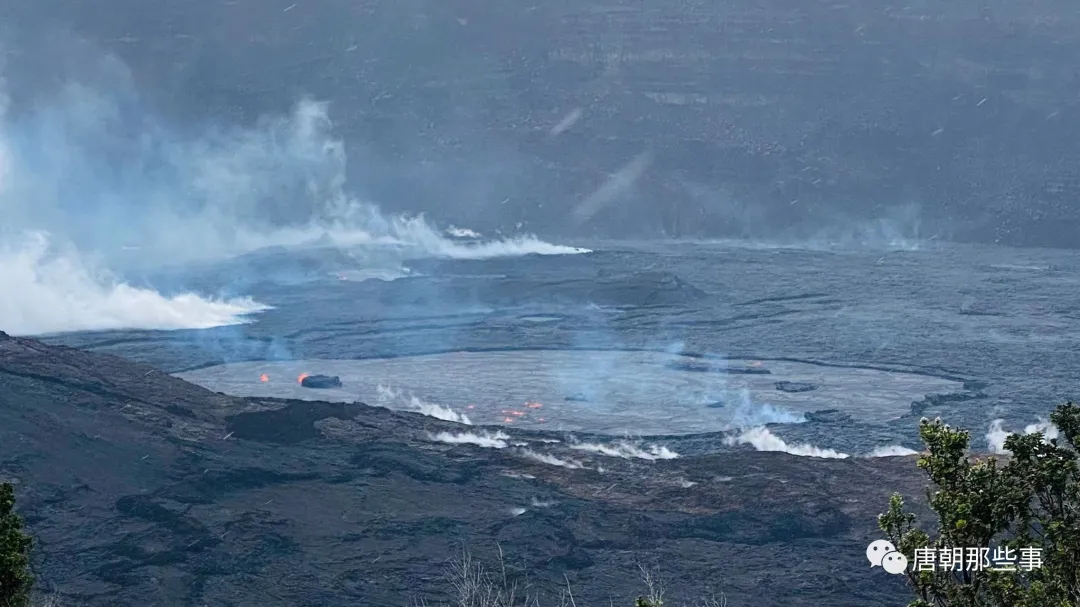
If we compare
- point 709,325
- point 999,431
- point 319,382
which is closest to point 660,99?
point 709,325

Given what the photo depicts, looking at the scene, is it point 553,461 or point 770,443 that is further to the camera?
point 770,443

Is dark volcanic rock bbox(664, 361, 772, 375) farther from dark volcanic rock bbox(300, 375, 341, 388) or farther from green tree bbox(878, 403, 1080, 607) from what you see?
Answer: green tree bbox(878, 403, 1080, 607)

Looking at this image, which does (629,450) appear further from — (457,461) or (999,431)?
(999,431)

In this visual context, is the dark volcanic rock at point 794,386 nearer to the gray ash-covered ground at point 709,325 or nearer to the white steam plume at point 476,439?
the gray ash-covered ground at point 709,325

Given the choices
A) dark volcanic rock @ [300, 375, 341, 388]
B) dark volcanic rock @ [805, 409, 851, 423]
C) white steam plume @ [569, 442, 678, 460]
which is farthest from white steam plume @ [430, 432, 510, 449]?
dark volcanic rock @ [300, 375, 341, 388]

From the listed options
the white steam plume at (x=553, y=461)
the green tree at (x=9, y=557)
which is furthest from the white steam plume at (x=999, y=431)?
the green tree at (x=9, y=557)
